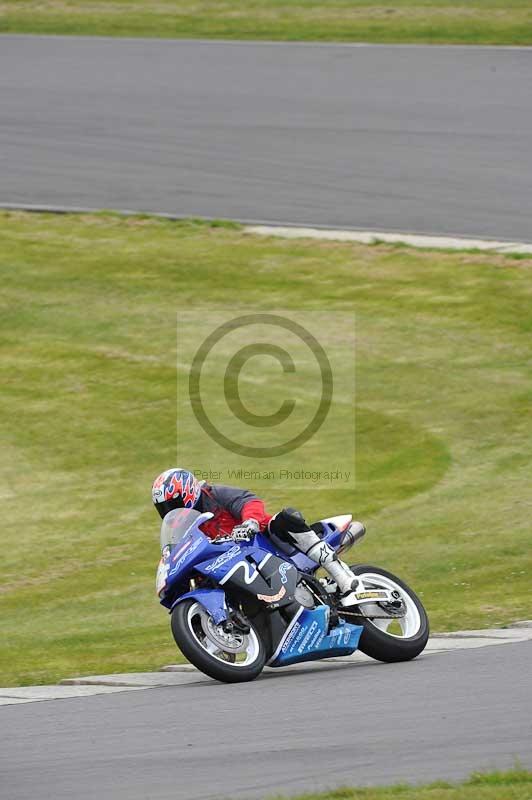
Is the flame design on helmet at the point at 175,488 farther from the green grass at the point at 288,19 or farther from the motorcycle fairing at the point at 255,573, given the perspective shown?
the green grass at the point at 288,19

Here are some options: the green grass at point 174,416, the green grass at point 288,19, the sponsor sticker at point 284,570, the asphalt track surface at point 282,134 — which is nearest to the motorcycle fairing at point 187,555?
the sponsor sticker at point 284,570

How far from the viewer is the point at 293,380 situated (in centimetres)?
1916

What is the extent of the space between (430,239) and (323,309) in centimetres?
239

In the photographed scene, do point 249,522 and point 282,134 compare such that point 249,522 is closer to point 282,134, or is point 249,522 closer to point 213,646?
point 213,646

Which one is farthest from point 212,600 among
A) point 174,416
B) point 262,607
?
point 174,416

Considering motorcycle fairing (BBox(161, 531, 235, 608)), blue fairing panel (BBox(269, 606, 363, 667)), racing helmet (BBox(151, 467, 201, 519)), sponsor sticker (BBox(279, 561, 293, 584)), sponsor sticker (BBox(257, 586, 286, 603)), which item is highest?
racing helmet (BBox(151, 467, 201, 519))

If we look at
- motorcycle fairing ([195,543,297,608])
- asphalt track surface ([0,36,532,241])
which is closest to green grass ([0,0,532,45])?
asphalt track surface ([0,36,532,241])

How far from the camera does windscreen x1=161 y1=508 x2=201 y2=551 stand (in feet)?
32.1

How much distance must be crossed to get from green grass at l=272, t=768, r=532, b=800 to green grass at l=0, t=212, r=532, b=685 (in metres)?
→ 4.18

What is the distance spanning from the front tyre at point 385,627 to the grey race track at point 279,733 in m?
0.11

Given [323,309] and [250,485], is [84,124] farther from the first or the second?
[250,485]

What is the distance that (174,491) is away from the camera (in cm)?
985

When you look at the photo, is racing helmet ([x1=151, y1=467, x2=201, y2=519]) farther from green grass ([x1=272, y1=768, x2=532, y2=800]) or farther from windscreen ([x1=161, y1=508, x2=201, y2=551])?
green grass ([x1=272, y1=768, x2=532, y2=800])

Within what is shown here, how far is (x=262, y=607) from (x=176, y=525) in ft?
2.53
